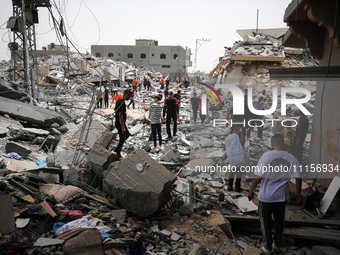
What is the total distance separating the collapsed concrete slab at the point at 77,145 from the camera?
20.1ft

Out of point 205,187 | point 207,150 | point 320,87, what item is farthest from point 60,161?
point 320,87

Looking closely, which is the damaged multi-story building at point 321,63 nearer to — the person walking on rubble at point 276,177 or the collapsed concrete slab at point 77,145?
the person walking on rubble at point 276,177

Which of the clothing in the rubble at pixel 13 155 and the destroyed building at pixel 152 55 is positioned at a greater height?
the destroyed building at pixel 152 55

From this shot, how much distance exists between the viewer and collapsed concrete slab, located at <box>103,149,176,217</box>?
A: 4004 mm

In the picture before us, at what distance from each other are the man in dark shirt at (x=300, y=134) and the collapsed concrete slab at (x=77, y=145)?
173 inches

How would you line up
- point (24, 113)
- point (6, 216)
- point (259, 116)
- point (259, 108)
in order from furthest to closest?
point (24, 113), point (259, 116), point (259, 108), point (6, 216)

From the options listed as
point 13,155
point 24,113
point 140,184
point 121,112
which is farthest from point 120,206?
point 24,113

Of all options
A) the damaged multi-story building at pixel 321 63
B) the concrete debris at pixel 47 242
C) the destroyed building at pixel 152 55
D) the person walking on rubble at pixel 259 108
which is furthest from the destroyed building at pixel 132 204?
the destroyed building at pixel 152 55

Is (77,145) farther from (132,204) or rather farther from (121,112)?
(132,204)

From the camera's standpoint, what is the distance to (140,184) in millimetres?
4066

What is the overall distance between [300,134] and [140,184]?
14.4ft

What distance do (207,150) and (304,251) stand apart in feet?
15.3

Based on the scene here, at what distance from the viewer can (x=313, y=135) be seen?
6586 millimetres

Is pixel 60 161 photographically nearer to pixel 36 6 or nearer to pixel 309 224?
pixel 309 224
